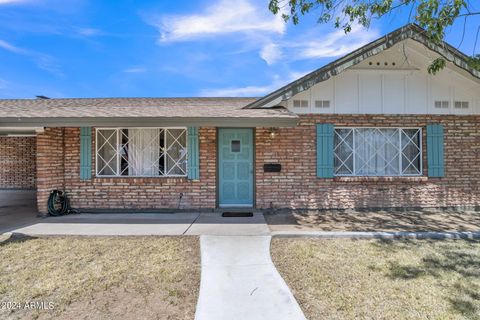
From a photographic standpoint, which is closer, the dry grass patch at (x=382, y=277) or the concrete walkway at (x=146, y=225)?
the dry grass patch at (x=382, y=277)

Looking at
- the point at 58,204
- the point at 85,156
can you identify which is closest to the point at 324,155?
the point at 85,156

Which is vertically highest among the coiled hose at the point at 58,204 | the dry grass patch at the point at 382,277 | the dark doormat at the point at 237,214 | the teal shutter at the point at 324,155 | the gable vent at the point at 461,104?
the gable vent at the point at 461,104

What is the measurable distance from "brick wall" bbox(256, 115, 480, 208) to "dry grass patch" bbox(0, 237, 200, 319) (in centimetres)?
307

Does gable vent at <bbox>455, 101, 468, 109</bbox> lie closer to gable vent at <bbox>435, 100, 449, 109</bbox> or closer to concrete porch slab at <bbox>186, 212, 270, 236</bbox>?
gable vent at <bbox>435, 100, 449, 109</bbox>

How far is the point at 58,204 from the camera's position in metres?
7.14

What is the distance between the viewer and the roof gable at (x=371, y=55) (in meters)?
6.39

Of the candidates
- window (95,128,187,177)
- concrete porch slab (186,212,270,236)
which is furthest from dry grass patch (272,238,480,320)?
window (95,128,187,177)

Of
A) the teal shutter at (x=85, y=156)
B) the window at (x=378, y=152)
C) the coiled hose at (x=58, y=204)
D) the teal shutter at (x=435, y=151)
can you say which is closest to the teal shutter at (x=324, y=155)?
the window at (x=378, y=152)

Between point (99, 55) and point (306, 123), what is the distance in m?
12.0

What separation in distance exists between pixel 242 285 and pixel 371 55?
5.92m

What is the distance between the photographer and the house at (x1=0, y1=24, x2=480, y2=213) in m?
7.25

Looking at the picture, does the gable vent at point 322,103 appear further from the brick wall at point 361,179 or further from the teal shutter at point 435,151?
the teal shutter at point 435,151

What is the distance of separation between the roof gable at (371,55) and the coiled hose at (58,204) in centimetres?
586

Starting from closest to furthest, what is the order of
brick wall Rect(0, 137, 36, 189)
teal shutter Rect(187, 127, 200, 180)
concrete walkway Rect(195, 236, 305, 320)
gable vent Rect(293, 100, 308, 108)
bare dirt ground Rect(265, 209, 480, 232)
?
concrete walkway Rect(195, 236, 305, 320), bare dirt ground Rect(265, 209, 480, 232), teal shutter Rect(187, 127, 200, 180), gable vent Rect(293, 100, 308, 108), brick wall Rect(0, 137, 36, 189)
